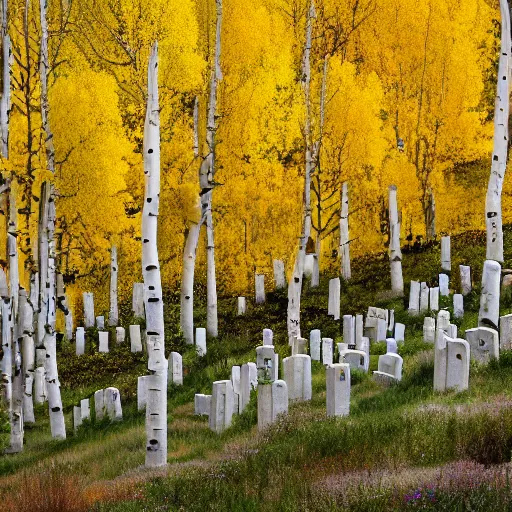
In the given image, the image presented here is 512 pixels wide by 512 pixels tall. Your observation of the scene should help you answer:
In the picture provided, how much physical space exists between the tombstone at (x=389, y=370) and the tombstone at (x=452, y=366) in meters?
1.45

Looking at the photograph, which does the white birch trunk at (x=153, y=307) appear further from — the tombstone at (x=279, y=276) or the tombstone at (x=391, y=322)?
the tombstone at (x=279, y=276)

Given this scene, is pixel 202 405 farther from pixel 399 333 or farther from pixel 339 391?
pixel 399 333

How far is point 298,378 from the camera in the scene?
11.7m

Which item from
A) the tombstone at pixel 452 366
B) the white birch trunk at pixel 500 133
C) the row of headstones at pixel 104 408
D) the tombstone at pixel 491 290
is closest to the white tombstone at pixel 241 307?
the row of headstones at pixel 104 408

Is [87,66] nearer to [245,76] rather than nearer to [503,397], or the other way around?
[245,76]

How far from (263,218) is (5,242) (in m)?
12.4

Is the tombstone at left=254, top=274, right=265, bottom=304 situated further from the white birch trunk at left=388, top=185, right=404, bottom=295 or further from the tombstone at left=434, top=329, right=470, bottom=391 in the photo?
the tombstone at left=434, top=329, right=470, bottom=391

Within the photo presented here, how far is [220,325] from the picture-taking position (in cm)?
2269

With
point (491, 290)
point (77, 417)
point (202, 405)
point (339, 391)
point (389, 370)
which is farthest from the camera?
point (77, 417)

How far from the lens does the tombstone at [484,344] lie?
11.0 meters

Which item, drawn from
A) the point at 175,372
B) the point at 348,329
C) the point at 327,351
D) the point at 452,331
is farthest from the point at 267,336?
the point at 452,331

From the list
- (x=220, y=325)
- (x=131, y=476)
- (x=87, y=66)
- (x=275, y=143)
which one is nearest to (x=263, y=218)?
(x=275, y=143)

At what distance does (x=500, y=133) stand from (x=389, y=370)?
532 centimetres

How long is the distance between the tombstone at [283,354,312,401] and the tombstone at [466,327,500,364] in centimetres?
212
